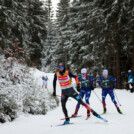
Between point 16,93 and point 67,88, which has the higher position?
point 67,88

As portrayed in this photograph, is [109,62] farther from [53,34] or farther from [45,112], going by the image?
[53,34]

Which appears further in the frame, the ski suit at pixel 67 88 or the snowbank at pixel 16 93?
the snowbank at pixel 16 93

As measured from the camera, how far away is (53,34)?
55688mm

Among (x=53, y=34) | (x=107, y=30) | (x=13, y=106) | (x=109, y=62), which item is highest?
(x=53, y=34)

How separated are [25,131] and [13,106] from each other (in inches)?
57.3

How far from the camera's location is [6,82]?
9.52m

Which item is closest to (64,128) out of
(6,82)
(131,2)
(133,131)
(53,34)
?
(133,131)

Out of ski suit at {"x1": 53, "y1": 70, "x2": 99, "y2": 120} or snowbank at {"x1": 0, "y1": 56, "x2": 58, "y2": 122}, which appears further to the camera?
snowbank at {"x1": 0, "y1": 56, "x2": 58, "y2": 122}

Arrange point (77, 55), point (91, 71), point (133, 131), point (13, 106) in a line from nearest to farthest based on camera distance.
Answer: point (133, 131)
point (13, 106)
point (91, 71)
point (77, 55)

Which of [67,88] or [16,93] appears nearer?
[67,88]

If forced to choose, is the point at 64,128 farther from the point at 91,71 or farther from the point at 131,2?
the point at 91,71

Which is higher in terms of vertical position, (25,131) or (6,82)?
(6,82)

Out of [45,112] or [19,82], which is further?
[19,82]

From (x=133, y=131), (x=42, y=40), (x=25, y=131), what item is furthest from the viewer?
(x=42, y=40)
